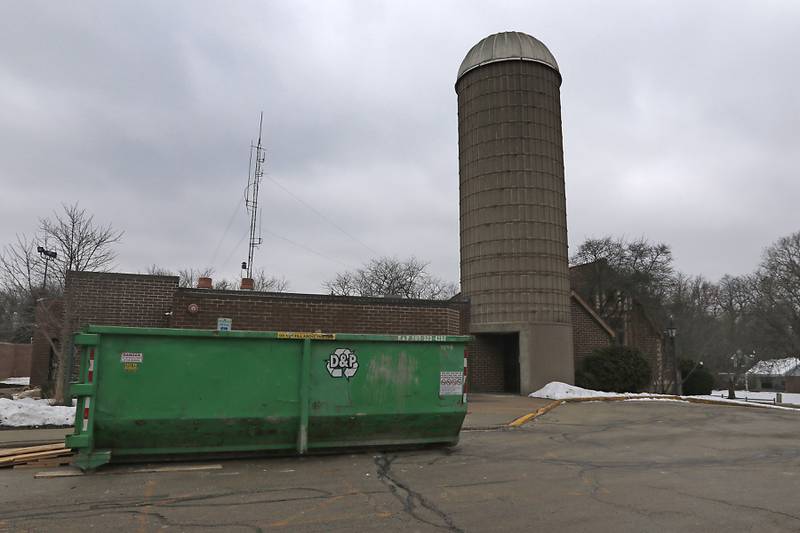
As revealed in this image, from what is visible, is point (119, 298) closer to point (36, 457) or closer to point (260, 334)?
point (36, 457)

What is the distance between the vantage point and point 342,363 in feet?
25.8

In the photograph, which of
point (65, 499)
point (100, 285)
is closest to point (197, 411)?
point (65, 499)

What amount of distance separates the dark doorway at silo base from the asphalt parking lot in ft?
52.1

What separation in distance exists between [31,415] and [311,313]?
727cm

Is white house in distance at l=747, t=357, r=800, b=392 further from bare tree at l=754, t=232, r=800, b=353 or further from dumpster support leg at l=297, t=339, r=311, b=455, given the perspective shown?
dumpster support leg at l=297, t=339, r=311, b=455

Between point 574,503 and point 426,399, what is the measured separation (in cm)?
304

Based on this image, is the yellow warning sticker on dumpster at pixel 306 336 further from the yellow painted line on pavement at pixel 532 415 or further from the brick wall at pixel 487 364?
the brick wall at pixel 487 364

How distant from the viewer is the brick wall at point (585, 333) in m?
27.5

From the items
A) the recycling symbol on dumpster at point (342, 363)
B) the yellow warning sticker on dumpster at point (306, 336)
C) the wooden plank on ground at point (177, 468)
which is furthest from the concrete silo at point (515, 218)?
the wooden plank on ground at point (177, 468)

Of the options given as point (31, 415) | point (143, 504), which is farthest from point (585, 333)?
point (143, 504)

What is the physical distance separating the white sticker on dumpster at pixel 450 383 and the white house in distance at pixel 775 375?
5443 centimetres

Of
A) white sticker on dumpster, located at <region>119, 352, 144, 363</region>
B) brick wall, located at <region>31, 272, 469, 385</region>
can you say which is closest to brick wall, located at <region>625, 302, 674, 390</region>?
brick wall, located at <region>31, 272, 469, 385</region>

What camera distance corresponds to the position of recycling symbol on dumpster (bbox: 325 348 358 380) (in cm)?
780

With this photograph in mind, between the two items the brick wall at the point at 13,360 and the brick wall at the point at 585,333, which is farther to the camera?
the brick wall at the point at 13,360
